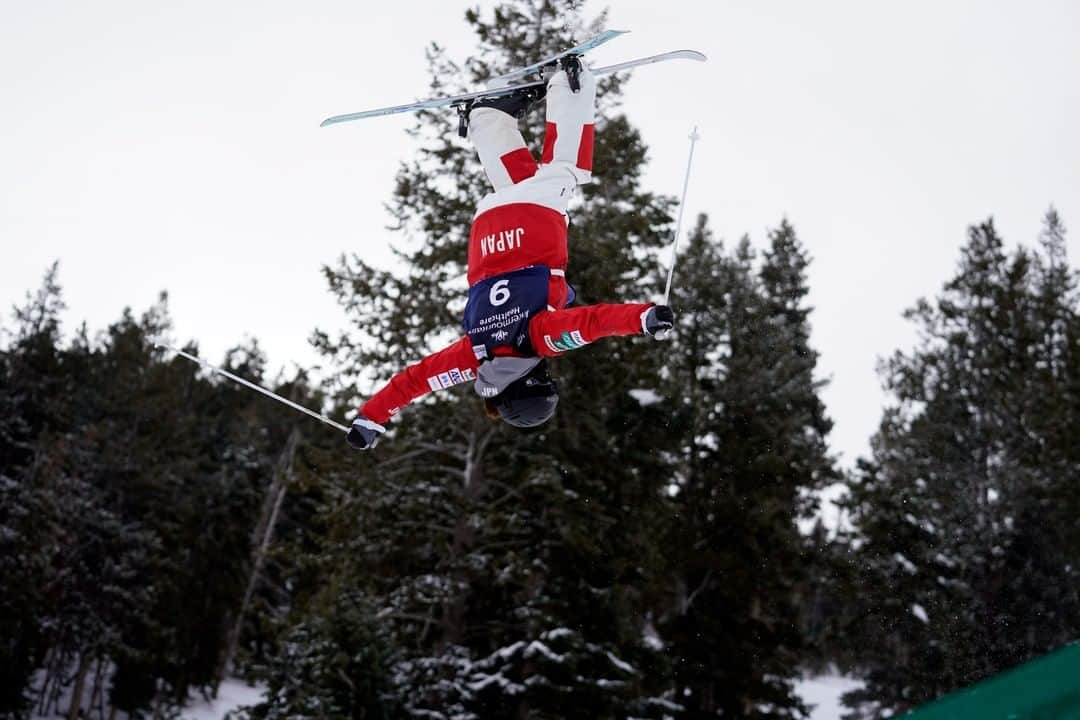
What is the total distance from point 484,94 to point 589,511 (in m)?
8.27

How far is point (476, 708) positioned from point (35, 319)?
24009 millimetres

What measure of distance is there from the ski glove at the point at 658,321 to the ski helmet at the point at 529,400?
4.02 ft

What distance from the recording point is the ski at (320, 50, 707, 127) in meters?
5.55

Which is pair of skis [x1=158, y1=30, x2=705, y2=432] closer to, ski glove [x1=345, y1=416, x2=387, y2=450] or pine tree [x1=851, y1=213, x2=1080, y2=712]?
ski glove [x1=345, y1=416, x2=387, y2=450]

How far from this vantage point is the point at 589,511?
1314cm

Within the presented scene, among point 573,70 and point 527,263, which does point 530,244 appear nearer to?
point 527,263

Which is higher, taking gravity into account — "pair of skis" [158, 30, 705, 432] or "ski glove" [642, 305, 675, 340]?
"pair of skis" [158, 30, 705, 432]

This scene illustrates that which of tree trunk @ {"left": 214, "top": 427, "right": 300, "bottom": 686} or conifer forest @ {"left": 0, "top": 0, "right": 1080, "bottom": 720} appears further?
tree trunk @ {"left": 214, "top": 427, "right": 300, "bottom": 686}

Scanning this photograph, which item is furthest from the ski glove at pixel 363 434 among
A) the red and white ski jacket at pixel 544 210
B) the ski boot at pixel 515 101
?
the ski boot at pixel 515 101

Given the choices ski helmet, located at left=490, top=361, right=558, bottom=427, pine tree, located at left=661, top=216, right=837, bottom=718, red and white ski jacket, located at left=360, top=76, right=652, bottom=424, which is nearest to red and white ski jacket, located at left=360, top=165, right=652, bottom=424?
red and white ski jacket, located at left=360, top=76, right=652, bottom=424

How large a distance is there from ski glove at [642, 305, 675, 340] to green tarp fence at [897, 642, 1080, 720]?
2.40 metres

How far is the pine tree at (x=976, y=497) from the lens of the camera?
17031mm

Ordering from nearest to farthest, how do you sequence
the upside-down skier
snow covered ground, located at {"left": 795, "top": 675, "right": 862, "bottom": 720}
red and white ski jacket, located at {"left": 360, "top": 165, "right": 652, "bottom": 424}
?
red and white ski jacket, located at {"left": 360, "top": 165, "right": 652, "bottom": 424} < the upside-down skier < snow covered ground, located at {"left": 795, "top": 675, "right": 862, "bottom": 720}

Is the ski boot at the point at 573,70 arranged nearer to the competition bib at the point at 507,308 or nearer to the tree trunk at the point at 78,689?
the competition bib at the point at 507,308
